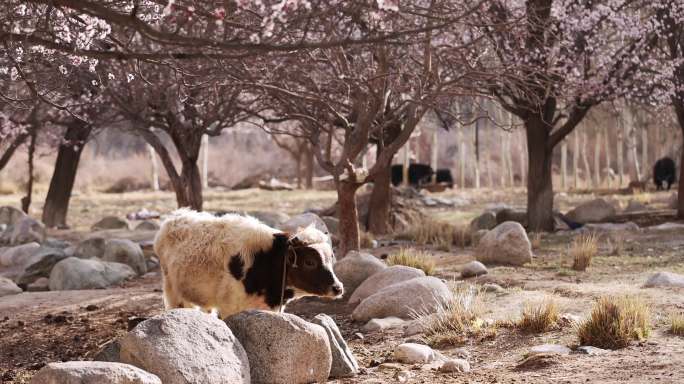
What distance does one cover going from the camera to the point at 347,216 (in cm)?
1430

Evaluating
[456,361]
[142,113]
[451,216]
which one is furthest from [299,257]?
[451,216]

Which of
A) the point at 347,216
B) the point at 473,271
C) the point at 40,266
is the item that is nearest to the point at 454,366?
the point at 473,271

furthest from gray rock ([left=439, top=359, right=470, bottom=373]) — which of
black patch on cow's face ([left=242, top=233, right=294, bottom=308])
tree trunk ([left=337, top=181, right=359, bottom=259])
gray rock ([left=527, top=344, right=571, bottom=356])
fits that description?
tree trunk ([left=337, top=181, right=359, bottom=259])

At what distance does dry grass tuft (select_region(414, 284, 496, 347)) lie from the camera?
9.21 meters

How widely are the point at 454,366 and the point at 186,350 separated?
245 centimetres

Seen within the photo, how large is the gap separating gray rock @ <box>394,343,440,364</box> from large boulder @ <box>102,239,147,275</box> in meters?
8.18

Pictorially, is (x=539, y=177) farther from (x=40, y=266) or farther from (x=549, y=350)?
(x=549, y=350)

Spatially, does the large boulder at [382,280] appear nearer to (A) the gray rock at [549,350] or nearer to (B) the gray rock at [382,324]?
(B) the gray rock at [382,324]

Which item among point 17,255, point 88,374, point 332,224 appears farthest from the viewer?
point 332,224

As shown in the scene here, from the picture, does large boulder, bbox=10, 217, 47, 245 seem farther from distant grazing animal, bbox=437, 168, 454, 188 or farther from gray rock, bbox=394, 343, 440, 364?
distant grazing animal, bbox=437, 168, 454, 188

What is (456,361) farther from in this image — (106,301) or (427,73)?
(106,301)

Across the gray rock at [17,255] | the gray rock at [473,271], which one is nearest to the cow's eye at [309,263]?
the gray rock at [473,271]

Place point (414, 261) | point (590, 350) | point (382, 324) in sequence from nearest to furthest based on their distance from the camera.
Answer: point (590, 350), point (382, 324), point (414, 261)

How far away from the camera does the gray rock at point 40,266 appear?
596 inches
